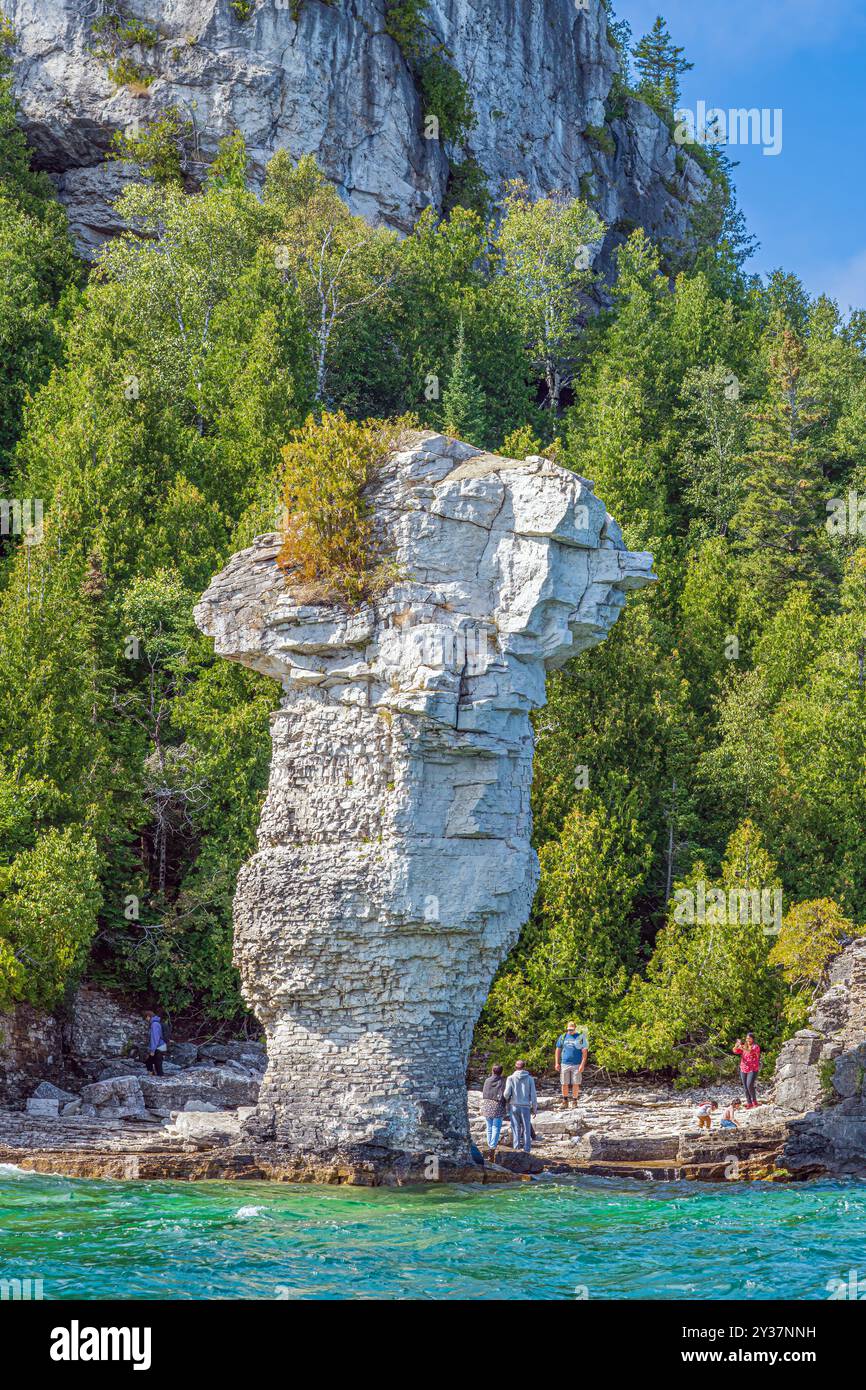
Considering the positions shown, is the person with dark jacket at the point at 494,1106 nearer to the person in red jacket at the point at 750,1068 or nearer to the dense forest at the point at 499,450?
the person in red jacket at the point at 750,1068

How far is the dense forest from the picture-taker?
35.9 metres

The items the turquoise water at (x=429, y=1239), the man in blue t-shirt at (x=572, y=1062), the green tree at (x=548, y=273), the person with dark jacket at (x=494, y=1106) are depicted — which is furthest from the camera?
the green tree at (x=548, y=273)

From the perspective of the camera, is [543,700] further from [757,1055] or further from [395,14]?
[395,14]

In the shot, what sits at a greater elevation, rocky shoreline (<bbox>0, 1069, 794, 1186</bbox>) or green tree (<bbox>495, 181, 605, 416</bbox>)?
green tree (<bbox>495, 181, 605, 416</bbox>)

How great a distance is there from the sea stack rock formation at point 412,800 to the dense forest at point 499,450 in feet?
11.5

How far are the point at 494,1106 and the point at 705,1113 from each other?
4.67 m

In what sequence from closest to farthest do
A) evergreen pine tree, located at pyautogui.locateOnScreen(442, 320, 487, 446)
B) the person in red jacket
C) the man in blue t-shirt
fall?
the person in red jacket, the man in blue t-shirt, evergreen pine tree, located at pyautogui.locateOnScreen(442, 320, 487, 446)

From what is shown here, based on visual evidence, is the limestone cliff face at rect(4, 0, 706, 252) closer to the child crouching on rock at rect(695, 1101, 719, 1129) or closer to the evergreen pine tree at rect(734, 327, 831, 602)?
the evergreen pine tree at rect(734, 327, 831, 602)

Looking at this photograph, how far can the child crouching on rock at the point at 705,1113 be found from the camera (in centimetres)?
3006

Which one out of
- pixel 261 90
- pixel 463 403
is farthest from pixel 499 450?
pixel 261 90

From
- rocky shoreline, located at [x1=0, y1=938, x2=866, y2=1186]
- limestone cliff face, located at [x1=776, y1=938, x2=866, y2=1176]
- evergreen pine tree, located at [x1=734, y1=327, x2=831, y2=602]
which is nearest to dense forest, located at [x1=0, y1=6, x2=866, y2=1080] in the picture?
evergreen pine tree, located at [x1=734, y1=327, x2=831, y2=602]

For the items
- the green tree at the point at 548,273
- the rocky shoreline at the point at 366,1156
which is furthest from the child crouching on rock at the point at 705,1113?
the green tree at the point at 548,273

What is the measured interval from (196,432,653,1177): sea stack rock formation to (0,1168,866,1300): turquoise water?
79.3 inches

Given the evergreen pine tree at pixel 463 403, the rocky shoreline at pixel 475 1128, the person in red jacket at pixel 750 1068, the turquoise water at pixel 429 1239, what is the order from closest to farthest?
the turquoise water at pixel 429 1239 → the rocky shoreline at pixel 475 1128 → the person in red jacket at pixel 750 1068 → the evergreen pine tree at pixel 463 403
